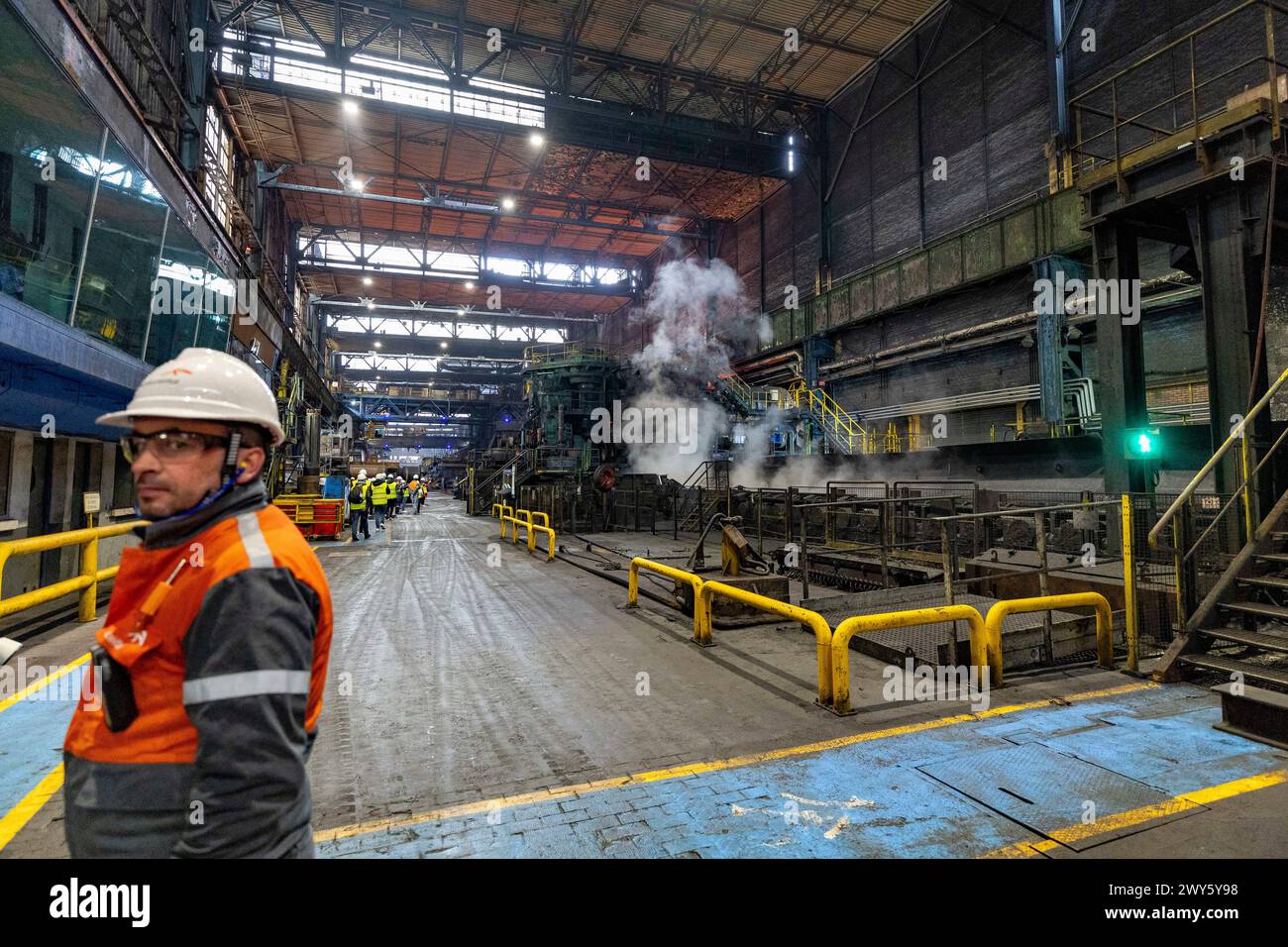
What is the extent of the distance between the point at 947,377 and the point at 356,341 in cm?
4063

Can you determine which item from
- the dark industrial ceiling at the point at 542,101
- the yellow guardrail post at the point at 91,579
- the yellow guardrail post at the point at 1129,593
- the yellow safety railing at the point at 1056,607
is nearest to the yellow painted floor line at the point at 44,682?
the yellow guardrail post at the point at 91,579

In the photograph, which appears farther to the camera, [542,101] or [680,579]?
[542,101]

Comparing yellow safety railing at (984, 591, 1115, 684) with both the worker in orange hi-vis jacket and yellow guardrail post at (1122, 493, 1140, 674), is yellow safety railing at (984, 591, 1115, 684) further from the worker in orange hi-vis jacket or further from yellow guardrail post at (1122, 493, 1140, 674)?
the worker in orange hi-vis jacket

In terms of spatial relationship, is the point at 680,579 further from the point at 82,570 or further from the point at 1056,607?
the point at 82,570

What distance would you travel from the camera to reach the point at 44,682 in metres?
4.76

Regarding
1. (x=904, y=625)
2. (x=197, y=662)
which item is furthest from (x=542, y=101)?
(x=197, y=662)

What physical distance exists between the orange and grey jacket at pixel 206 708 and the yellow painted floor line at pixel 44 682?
443cm

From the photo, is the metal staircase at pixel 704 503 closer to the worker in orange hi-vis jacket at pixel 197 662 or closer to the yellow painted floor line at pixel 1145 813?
the yellow painted floor line at pixel 1145 813

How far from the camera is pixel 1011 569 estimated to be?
26.3ft

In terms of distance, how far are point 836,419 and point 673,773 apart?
67.4 ft

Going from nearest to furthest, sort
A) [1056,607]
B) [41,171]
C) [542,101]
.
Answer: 1. [1056,607]
2. [41,171]
3. [542,101]
